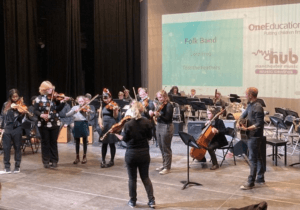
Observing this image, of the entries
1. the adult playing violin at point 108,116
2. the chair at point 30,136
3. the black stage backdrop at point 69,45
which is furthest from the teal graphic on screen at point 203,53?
the adult playing violin at point 108,116

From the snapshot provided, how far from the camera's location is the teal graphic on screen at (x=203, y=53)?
15641 millimetres

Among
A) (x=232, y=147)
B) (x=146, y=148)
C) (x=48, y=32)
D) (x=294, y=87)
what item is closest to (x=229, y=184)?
(x=232, y=147)

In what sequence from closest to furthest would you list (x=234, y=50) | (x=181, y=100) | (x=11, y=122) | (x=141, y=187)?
(x=141, y=187) → (x=11, y=122) → (x=181, y=100) → (x=234, y=50)

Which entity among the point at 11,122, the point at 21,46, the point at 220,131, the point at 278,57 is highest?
the point at 21,46

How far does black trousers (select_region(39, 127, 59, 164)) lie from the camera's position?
328 inches

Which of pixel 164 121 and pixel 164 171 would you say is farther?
pixel 164 171

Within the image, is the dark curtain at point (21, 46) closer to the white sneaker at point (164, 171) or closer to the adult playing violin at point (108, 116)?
the adult playing violin at point (108, 116)

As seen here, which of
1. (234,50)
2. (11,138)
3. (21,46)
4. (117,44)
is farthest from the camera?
(117,44)

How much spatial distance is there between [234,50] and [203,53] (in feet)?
4.18

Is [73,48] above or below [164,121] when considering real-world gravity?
above

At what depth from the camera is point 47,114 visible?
8.17 meters

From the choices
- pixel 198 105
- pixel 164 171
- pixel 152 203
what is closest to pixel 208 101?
pixel 198 105

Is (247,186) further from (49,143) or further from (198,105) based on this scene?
(198,105)

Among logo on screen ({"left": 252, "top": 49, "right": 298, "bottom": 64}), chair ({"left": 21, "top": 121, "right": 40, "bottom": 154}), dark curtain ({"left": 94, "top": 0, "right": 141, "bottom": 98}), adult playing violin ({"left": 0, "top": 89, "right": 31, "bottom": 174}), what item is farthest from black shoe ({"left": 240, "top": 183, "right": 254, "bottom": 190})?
dark curtain ({"left": 94, "top": 0, "right": 141, "bottom": 98})
